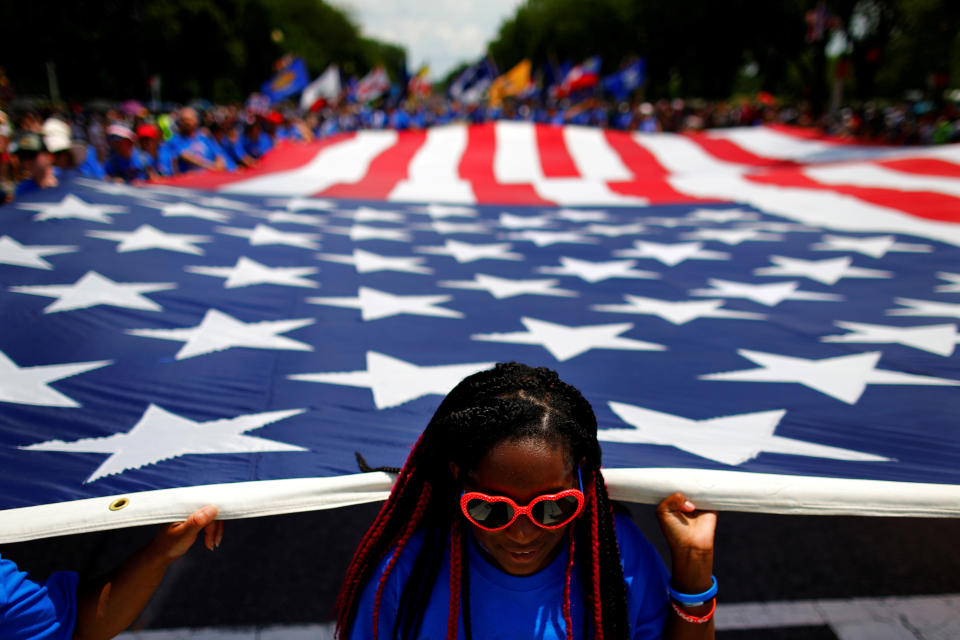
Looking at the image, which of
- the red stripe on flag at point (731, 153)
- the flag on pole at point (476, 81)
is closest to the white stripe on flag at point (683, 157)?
the red stripe on flag at point (731, 153)

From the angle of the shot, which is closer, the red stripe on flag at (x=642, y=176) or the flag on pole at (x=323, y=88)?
the red stripe on flag at (x=642, y=176)

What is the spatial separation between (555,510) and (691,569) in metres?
0.30

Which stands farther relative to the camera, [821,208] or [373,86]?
[373,86]

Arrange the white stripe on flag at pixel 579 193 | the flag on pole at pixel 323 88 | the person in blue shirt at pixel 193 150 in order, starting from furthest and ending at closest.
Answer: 1. the flag on pole at pixel 323 88
2. the person in blue shirt at pixel 193 150
3. the white stripe on flag at pixel 579 193

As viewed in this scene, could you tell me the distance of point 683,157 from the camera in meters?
8.59

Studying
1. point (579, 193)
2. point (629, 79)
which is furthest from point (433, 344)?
point (629, 79)

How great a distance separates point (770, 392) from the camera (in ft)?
6.90

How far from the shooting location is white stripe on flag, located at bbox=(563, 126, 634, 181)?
7934 millimetres

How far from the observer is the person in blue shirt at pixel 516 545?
1.11m

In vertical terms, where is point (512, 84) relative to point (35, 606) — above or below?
above

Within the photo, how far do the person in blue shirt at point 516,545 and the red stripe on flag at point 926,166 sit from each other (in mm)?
5712

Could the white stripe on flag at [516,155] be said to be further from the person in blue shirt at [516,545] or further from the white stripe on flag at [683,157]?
the person in blue shirt at [516,545]

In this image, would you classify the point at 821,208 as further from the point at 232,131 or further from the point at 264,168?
the point at 232,131

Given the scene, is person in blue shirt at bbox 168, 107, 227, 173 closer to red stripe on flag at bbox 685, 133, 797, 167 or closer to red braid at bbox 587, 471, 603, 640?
red stripe on flag at bbox 685, 133, 797, 167
